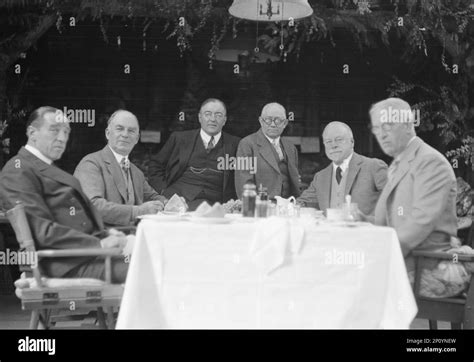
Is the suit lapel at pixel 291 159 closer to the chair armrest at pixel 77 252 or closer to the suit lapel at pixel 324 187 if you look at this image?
the suit lapel at pixel 324 187

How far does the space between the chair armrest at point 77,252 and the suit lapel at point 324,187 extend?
1.93m

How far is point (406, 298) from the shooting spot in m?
3.57

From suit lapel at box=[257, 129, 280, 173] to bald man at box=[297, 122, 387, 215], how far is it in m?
0.35

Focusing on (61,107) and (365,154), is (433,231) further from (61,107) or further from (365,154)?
(61,107)

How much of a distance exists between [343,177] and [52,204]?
7.48ft

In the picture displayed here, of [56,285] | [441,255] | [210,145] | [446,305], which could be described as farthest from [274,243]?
[210,145]

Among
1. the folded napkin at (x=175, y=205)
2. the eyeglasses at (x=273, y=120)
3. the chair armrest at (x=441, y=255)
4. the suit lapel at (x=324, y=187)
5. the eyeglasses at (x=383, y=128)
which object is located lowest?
the chair armrest at (x=441, y=255)

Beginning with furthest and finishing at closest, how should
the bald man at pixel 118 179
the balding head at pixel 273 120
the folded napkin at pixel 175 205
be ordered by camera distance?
the balding head at pixel 273 120 → the bald man at pixel 118 179 → the folded napkin at pixel 175 205

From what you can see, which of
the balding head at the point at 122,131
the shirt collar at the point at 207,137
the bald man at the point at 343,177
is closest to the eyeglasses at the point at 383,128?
the bald man at the point at 343,177

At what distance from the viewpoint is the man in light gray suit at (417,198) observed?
4.11m

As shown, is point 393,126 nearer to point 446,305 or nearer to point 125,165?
point 446,305
